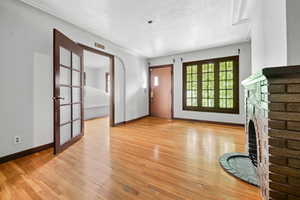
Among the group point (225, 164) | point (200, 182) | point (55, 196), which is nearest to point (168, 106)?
point (225, 164)

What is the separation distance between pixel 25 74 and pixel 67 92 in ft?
2.30

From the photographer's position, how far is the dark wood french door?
2.28 meters

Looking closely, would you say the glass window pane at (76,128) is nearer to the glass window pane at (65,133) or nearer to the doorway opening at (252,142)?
the glass window pane at (65,133)

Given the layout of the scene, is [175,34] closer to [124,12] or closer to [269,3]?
[124,12]

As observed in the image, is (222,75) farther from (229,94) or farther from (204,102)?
(204,102)

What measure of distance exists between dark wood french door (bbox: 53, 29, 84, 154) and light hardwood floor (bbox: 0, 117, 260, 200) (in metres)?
0.35

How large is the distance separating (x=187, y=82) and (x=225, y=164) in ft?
11.9

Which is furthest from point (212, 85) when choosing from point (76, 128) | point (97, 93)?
point (97, 93)

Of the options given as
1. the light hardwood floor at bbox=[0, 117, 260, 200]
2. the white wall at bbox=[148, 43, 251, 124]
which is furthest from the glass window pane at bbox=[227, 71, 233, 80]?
the light hardwood floor at bbox=[0, 117, 260, 200]

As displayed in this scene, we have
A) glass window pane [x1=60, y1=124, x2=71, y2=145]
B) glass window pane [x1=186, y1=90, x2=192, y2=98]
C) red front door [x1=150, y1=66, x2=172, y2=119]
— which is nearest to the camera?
glass window pane [x1=60, y1=124, x2=71, y2=145]

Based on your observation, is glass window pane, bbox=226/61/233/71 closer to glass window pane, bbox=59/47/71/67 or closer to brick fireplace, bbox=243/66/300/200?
brick fireplace, bbox=243/66/300/200

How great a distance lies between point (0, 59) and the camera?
1.98m

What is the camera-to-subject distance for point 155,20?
2.80m

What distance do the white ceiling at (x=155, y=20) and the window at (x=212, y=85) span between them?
767 millimetres
